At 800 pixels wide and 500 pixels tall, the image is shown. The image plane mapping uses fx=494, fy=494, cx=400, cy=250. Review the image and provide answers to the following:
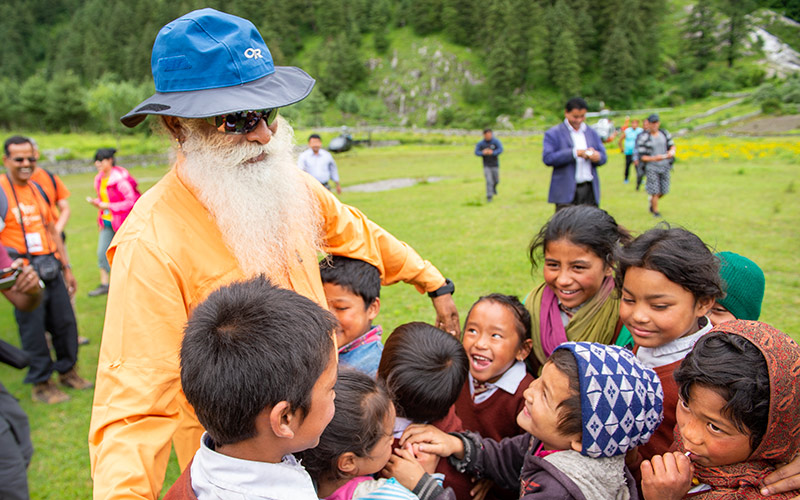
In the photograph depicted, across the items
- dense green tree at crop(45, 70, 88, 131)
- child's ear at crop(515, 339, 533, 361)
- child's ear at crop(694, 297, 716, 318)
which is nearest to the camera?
child's ear at crop(694, 297, 716, 318)

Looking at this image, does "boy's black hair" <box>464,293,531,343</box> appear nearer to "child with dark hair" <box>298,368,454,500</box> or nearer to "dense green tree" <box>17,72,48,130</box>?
"child with dark hair" <box>298,368,454,500</box>

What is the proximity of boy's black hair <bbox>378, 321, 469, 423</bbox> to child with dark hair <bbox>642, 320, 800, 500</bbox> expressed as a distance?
2.66ft

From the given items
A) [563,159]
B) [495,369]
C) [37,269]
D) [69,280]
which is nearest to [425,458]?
[495,369]

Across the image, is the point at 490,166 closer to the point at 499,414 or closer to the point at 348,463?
the point at 499,414

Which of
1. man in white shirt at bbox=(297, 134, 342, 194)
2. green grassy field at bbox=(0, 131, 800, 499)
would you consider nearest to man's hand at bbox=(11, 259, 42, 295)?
green grassy field at bbox=(0, 131, 800, 499)

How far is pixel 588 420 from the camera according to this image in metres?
1.63

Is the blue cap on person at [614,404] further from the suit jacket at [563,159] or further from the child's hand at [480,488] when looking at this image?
the suit jacket at [563,159]

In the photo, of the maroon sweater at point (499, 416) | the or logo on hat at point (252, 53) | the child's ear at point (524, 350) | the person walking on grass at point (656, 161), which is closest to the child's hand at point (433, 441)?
the maroon sweater at point (499, 416)

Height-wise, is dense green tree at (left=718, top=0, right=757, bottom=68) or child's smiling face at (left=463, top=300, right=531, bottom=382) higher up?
dense green tree at (left=718, top=0, right=757, bottom=68)

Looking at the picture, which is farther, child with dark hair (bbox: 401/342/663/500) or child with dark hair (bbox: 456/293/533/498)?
child with dark hair (bbox: 456/293/533/498)

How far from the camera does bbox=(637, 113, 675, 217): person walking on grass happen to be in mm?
10305

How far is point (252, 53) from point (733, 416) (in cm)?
206

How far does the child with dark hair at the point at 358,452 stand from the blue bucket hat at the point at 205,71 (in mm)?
1095

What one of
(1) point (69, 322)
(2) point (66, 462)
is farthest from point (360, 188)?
(2) point (66, 462)
